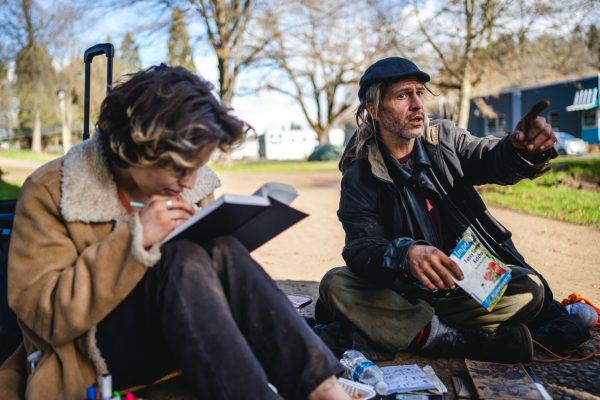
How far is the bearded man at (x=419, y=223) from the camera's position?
2.54 metres

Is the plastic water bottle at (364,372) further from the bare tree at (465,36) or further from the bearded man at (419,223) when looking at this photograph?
the bare tree at (465,36)

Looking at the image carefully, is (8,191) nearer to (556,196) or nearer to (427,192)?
(427,192)

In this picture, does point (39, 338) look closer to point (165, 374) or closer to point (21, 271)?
point (21, 271)

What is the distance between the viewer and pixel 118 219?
73.5 inches

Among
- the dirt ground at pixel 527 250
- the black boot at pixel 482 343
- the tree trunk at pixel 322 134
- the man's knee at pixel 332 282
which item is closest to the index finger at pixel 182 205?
the man's knee at pixel 332 282

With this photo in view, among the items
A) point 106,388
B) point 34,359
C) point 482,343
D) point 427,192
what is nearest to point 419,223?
point 427,192

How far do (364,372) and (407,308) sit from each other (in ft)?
1.54

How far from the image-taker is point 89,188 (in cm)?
184

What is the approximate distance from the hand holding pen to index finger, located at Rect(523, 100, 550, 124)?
1.53 m

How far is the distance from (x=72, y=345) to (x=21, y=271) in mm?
290

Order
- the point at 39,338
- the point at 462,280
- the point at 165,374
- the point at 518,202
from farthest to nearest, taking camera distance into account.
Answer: the point at 518,202 < the point at 462,280 < the point at 165,374 < the point at 39,338

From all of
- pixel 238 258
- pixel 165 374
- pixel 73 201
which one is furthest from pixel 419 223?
pixel 73 201

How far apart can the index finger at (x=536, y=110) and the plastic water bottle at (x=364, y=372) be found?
1.26 metres

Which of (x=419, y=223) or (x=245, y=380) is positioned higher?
(x=419, y=223)
